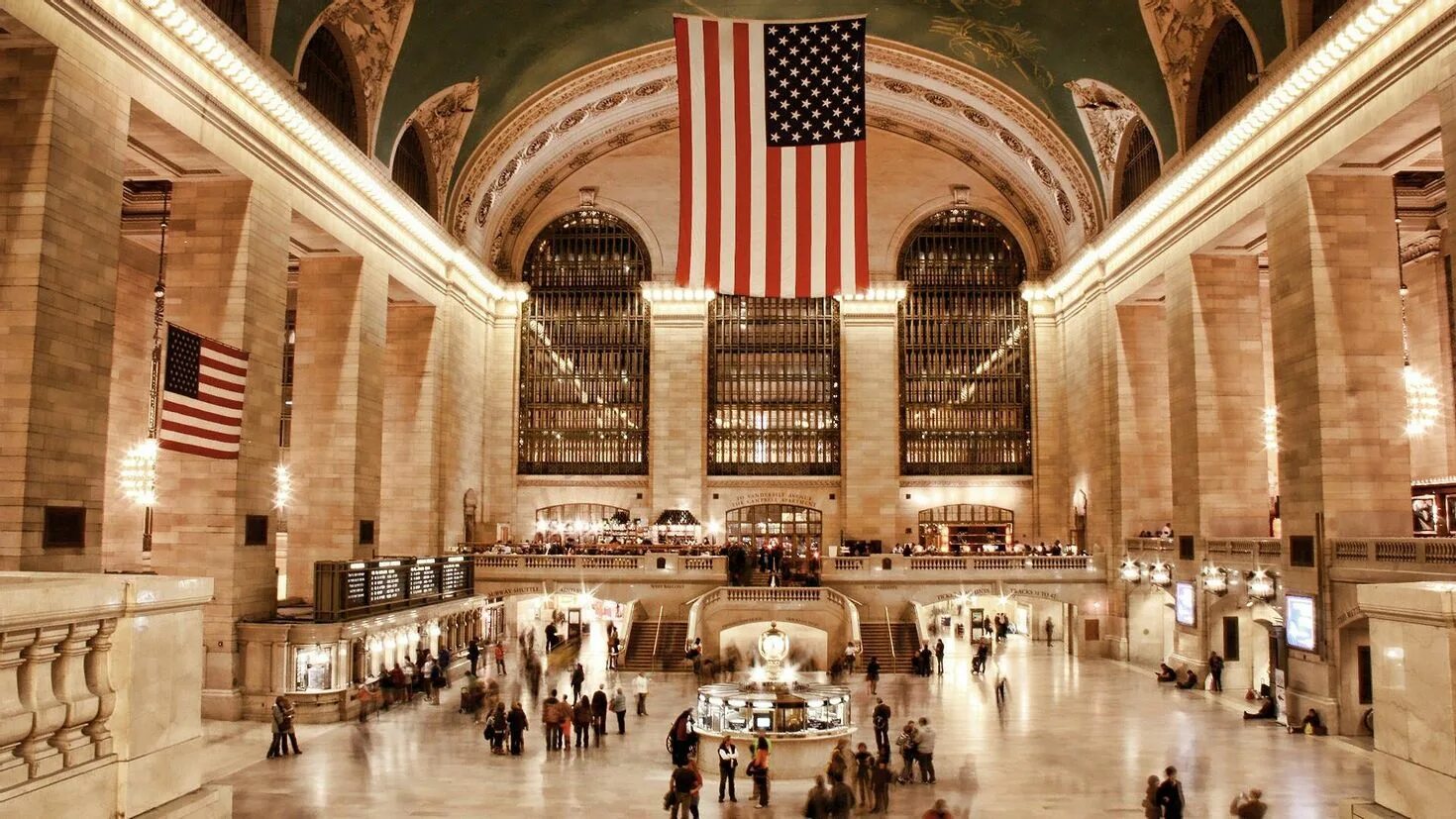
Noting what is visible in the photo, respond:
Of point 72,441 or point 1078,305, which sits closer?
point 72,441

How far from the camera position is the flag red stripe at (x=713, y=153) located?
1681cm

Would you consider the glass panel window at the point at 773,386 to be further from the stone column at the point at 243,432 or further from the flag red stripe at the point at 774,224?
the flag red stripe at the point at 774,224

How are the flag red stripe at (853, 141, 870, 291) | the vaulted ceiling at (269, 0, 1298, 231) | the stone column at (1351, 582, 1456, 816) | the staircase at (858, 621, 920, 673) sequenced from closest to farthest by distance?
the stone column at (1351, 582, 1456, 816)
the flag red stripe at (853, 141, 870, 291)
the vaulted ceiling at (269, 0, 1298, 231)
the staircase at (858, 621, 920, 673)

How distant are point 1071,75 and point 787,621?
16.2 metres

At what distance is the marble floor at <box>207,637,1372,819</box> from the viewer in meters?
13.6

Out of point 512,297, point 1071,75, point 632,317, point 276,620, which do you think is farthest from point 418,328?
point 1071,75

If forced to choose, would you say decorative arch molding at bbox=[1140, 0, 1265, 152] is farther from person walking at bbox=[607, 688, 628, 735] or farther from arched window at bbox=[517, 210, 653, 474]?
arched window at bbox=[517, 210, 653, 474]

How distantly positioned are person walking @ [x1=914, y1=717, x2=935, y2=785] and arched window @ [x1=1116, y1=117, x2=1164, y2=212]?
17.7m

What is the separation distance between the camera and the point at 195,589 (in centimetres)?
346

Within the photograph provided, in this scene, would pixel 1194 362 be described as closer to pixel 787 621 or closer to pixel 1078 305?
pixel 1078 305

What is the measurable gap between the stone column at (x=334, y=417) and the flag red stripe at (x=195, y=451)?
6663 mm

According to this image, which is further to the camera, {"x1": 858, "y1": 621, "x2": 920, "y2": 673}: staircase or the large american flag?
{"x1": 858, "y1": 621, "x2": 920, "y2": 673}: staircase

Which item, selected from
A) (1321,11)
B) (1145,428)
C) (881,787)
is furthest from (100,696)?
(1145,428)

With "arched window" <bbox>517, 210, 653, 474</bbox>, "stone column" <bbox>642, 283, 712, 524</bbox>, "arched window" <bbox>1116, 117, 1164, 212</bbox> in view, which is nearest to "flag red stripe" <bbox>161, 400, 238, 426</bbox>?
"arched window" <bbox>517, 210, 653, 474</bbox>
